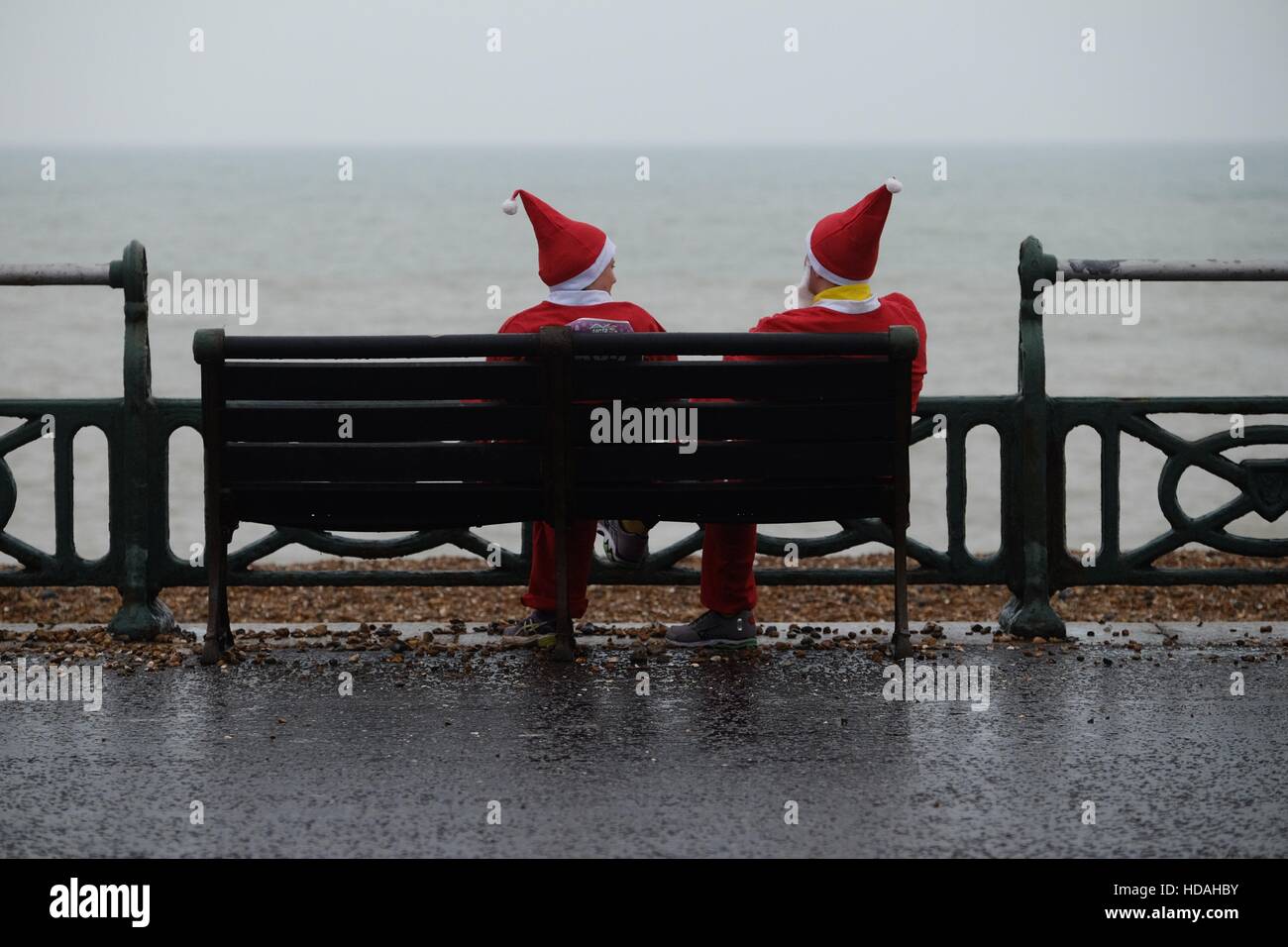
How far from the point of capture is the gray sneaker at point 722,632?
5.91m

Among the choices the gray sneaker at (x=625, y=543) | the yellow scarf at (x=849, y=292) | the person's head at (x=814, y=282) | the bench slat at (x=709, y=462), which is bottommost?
the gray sneaker at (x=625, y=543)

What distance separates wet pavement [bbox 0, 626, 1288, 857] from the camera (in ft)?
13.0

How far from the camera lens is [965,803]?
13.8 ft

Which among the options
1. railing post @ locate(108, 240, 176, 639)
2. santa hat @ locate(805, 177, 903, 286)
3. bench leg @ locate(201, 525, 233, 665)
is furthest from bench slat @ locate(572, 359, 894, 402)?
railing post @ locate(108, 240, 176, 639)

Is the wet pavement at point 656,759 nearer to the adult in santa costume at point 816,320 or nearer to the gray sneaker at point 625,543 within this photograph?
the adult in santa costume at point 816,320

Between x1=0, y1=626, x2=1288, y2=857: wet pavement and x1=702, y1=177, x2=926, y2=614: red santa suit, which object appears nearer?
x1=0, y1=626, x2=1288, y2=857: wet pavement

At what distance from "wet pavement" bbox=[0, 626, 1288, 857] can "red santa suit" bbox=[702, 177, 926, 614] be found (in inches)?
10.2

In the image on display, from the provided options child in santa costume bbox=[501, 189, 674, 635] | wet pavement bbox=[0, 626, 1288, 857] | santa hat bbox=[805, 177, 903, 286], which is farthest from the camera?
child in santa costume bbox=[501, 189, 674, 635]

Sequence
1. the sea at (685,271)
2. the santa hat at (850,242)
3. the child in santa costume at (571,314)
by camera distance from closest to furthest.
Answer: the santa hat at (850,242)
the child in santa costume at (571,314)
the sea at (685,271)

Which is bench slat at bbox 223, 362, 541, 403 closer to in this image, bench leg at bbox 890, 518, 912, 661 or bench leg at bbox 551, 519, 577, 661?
bench leg at bbox 551, 519, 577, 661

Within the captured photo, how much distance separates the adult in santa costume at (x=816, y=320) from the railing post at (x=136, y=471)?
6.00 feet

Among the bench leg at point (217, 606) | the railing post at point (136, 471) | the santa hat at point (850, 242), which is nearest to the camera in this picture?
the bench leg at point (217, 606)

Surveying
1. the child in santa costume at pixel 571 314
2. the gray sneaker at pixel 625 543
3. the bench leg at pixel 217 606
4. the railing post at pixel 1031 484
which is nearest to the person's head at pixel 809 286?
the child in santa costume at pixel 571 314
